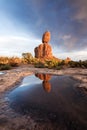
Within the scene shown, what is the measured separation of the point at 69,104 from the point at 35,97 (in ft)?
5.15

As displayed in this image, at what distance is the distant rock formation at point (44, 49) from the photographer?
58.1 meters

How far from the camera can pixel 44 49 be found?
191 feet

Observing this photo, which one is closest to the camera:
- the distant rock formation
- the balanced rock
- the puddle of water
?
the puddle of water

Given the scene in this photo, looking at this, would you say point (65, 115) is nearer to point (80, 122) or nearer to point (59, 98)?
point (80, 122)

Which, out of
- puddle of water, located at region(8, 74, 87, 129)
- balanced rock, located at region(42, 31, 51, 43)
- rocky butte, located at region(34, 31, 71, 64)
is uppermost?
balanced rock, located at region(42, 31, 51, 43)

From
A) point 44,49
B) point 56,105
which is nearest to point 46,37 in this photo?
point 44,49

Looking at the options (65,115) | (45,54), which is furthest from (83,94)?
(45,54)

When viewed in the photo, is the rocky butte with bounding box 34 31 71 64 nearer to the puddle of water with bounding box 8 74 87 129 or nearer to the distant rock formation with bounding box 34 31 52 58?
the distant rock formation with bounding box 34 31 52 58

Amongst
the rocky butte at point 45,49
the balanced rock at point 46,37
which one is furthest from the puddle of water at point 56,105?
the balanced rock at point 46,37

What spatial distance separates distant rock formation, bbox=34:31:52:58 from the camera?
58.1 metres

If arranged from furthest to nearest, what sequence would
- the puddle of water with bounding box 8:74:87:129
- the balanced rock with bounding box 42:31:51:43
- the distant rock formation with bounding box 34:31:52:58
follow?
1. the balanced rock with bounding box 42:31:51:43
2. the distant rock formation with bounding box 34:31:52:58
3. the puddle of water with bounding box 8:74:87:129

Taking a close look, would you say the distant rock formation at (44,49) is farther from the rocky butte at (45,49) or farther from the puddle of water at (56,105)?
the puddle of water at (56,105)

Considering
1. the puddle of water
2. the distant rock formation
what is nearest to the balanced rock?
the distant rock formation

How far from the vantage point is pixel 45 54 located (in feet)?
191
